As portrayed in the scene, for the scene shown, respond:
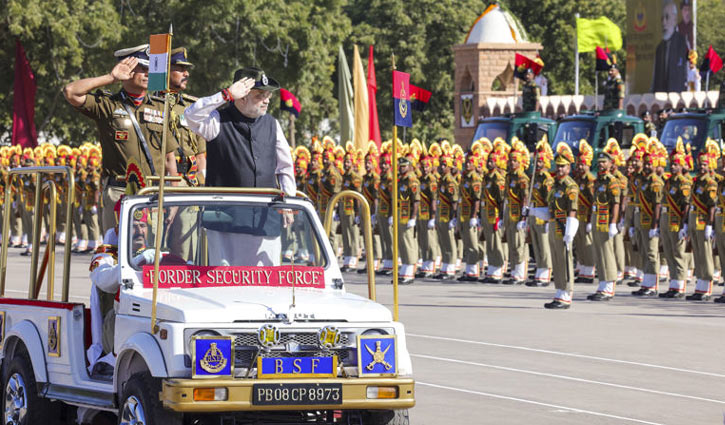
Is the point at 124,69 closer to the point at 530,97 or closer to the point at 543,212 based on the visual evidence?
the point at 543,212

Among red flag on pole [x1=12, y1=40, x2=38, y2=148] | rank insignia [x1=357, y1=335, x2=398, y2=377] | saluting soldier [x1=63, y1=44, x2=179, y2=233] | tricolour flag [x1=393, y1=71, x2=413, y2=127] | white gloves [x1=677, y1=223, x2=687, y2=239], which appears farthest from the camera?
red flag on pole [x1=12, y1=40, x2=38, y2=148]

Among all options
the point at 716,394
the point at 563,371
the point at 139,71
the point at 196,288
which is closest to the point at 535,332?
the point at 563,371

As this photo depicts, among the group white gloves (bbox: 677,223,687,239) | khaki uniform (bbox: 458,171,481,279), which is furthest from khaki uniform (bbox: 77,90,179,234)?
khaki uniform (bbox: 458,171,481,279)

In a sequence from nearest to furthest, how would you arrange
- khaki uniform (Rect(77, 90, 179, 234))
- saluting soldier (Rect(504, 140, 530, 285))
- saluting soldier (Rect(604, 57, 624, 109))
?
khaki uniform (Rect(77, 90, 179, 234)), saluting soldier (Rect(504, 140, 530, 285)), saluting soldier (Rect(604, 57, 624, 109))

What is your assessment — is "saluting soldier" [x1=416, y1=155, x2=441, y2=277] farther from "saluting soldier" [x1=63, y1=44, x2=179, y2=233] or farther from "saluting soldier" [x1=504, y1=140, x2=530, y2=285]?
"saluting soldier" [x1=63, y1=44, x2=179, y2=233]

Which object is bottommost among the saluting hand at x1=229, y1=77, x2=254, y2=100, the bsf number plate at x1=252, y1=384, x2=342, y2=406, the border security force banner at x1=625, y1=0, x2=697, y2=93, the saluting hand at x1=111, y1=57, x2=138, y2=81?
the bsf number plate at x1=252, y1=384, x2=342, y2=406

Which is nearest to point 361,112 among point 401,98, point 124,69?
point 401,98

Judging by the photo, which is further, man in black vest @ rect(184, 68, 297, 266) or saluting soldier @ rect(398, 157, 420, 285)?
saluting soldier @ rect(398, 157, 420, 285)

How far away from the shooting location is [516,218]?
25266 mm

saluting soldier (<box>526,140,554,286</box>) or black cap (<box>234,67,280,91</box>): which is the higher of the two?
black cap (<box>234,67,280,91</box>)

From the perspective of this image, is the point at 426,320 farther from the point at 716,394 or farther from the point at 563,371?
the point at 716,394

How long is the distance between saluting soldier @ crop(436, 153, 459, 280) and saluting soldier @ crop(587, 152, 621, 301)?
4.48 m

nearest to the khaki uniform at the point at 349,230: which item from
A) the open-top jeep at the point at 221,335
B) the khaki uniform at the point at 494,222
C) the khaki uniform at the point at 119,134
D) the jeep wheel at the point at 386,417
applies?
the khaki uniform at the point at 494,222

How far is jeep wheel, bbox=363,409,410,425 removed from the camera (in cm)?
843
